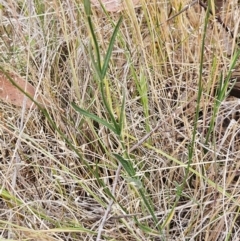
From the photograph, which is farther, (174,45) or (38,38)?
(38,38)

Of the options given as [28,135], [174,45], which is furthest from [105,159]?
[174,45]

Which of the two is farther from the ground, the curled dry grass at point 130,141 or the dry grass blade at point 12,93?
the dry grass blade at point 12,93

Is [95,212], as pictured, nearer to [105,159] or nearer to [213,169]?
[105,159]

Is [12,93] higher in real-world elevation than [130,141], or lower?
higher

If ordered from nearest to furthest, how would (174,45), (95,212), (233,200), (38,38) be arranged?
1. (233,200)
2. (95,212)
3. (174,45)
4. (38,38)

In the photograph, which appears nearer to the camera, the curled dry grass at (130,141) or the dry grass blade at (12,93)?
the curled dry grass at (130,141)

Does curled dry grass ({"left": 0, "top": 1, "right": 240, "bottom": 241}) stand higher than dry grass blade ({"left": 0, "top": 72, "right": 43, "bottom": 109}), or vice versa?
dry grass blade ({"left": 0, "top": 72, "right": 43, "bottom": 109})

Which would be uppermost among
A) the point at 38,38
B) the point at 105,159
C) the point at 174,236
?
the point at 38,38

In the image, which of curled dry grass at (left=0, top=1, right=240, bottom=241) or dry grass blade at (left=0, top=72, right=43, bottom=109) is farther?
dry grass blade at (left=0, top=72, right=43, bottom=109)
